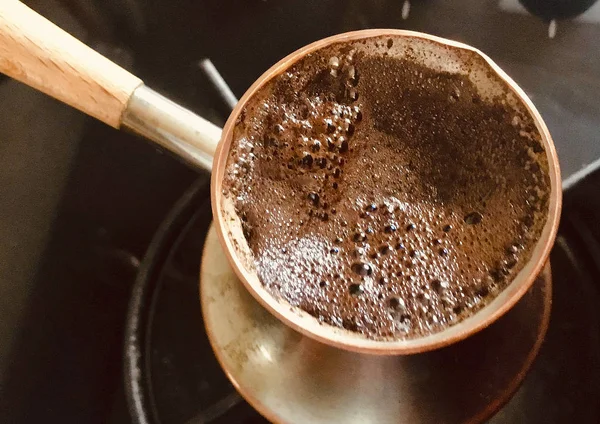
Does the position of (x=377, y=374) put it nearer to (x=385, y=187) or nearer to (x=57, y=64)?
(x=385, y=187)

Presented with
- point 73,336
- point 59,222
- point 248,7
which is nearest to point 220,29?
point 248,7

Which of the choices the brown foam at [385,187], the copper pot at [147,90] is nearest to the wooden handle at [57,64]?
the copper pot at [147,90]

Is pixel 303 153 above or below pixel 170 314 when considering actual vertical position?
above

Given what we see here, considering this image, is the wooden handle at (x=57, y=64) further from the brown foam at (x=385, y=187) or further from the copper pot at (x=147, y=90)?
the brown foam at (x=385, y=187)

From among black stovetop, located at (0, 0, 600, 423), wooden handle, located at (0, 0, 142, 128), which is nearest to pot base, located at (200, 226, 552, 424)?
black stovetop, located at (0, 0, 600, 423)

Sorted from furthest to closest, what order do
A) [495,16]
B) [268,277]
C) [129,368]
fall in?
[495,16], [129,368], [268,277]

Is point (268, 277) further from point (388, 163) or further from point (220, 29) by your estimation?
point (220, 29)

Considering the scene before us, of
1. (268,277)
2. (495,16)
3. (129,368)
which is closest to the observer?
(268,277)
